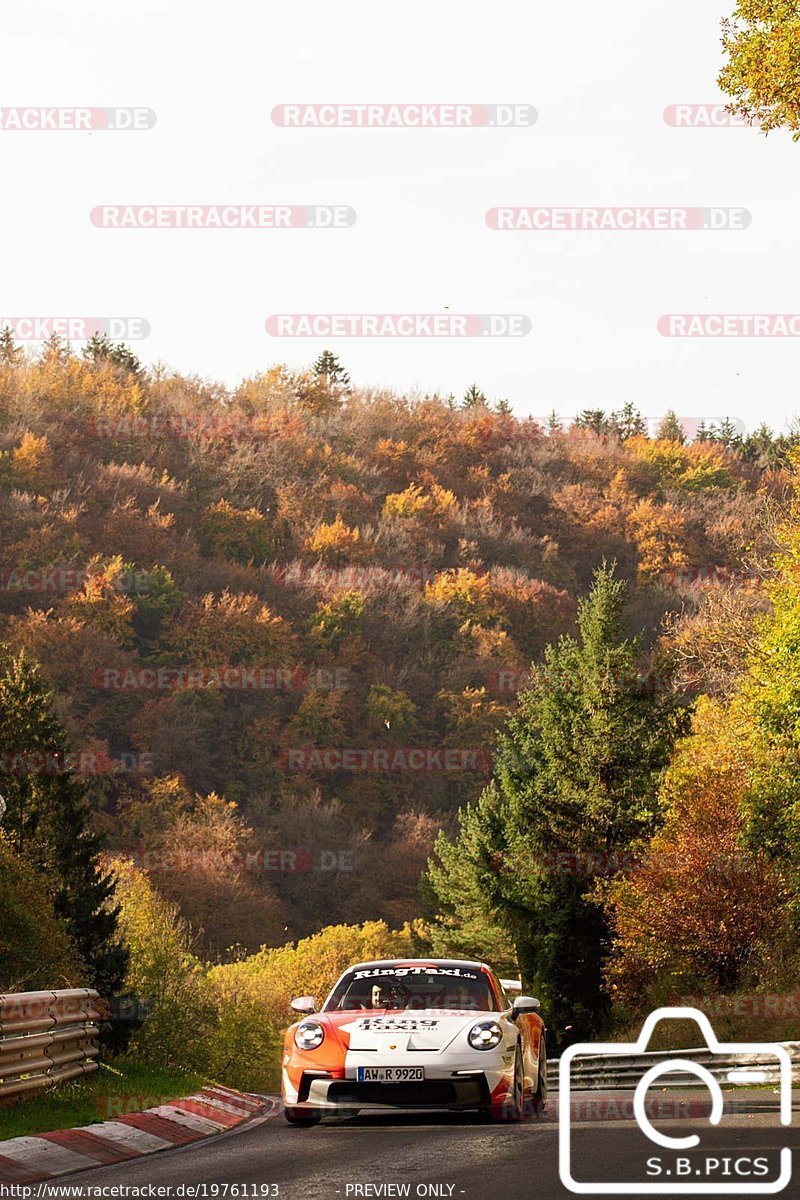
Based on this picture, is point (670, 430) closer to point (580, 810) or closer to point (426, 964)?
point (580, 810)

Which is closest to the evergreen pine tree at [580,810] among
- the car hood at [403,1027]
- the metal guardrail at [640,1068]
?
the metal guardrail at [640,1068]

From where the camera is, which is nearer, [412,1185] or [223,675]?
[412,1185]

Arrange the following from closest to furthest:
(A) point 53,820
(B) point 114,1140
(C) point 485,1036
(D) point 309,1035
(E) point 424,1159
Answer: (E) point 424,1159 → (B) point 114,1140 → (C) point 485,1036 → (D) point 309,1035 → (A) point 53,820

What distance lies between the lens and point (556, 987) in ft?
151

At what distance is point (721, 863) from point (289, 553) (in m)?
86.7

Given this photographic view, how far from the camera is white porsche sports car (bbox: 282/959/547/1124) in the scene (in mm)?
12141

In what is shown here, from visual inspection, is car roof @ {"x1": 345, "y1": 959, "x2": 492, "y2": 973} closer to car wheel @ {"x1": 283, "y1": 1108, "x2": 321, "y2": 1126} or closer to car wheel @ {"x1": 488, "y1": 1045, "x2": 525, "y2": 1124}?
car wheel @ {"x1": 488, "y1": 1045, "x2": 525, "y2": 1124}

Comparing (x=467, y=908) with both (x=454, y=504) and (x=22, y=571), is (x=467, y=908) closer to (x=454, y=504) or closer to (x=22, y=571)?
(x=22, y=571)

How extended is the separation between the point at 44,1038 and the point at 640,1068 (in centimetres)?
1310

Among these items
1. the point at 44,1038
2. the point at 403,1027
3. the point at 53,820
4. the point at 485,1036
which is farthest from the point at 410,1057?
the point at 53,820

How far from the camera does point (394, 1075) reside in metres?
12.1

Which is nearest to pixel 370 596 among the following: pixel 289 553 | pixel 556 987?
pixel 289 553

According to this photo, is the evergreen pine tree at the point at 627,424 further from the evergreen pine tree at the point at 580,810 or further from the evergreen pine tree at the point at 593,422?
the evergreen pine tree at the point at 580,810

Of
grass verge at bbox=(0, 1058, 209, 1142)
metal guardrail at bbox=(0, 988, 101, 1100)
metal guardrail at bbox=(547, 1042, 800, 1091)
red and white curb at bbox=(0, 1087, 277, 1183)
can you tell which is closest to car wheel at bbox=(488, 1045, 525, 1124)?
red and white curb at bbox=(0, 1087, 277, 1183)
